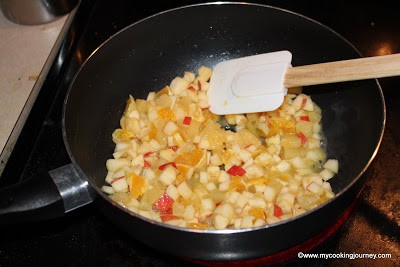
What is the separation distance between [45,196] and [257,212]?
21.7 inches

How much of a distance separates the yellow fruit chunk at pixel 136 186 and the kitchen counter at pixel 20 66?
414mm

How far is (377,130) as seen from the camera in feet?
3.94

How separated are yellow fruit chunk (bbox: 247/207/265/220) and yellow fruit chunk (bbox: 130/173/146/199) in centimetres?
31

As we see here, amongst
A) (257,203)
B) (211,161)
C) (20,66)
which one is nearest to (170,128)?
(211,161)

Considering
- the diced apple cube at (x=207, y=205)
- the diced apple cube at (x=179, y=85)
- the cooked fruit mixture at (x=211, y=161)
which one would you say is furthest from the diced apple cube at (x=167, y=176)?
the diced apple cube at (x=179, y=85)

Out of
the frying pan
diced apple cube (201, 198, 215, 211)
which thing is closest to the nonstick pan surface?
the frying pan

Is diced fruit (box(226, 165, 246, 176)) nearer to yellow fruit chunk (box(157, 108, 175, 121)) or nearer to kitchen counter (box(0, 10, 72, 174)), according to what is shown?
yellow fruit chunk (box(157, 108, 175, 121))

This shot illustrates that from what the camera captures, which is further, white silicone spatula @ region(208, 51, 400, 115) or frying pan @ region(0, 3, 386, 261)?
white silicone spatula @ region(208, 51, 400, 115)

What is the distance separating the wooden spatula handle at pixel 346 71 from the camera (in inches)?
41.8

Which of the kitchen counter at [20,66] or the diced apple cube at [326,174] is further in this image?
the kitchen counter at [20,66]

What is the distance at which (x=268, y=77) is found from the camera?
1.35 m

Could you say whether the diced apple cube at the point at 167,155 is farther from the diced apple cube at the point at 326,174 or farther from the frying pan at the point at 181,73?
the diced apple cube at the point at 326,174

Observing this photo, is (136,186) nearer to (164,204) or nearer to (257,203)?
(164,204)

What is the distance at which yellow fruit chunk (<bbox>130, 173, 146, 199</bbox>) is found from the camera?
53.1 inches
